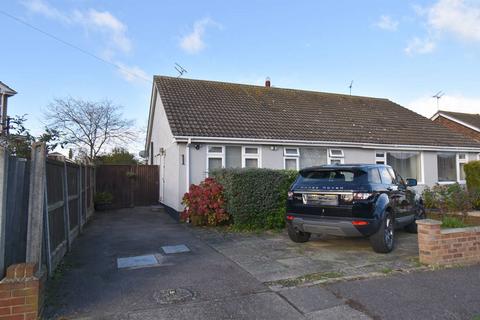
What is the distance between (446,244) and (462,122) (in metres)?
20.9

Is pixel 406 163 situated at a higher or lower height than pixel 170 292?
higher

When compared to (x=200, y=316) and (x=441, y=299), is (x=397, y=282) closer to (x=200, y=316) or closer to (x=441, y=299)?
(x=441, y=299)

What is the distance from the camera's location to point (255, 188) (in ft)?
29.5

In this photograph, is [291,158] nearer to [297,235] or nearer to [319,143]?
[319,143]

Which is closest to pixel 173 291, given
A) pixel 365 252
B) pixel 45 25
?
pixel 365 252

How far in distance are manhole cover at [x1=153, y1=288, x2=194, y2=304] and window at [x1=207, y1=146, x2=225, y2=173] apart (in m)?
7.07

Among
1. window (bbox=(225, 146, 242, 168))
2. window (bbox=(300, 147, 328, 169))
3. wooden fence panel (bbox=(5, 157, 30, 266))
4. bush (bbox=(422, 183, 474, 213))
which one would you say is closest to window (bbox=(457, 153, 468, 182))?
window (bbox=(300, 147, 328, 169))

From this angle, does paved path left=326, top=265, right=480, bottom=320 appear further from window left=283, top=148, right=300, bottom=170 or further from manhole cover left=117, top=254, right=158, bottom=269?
window left=283, top=148, right=300, bottom=170

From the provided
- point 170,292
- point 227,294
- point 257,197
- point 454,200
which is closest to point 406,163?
point 454,200

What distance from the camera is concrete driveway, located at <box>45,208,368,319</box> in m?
3.75

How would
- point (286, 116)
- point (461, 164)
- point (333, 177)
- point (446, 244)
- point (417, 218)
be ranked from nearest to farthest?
point (446, 244) < point (333, 177) < point (417, 218) < point (286, 116) < point (461, 164)

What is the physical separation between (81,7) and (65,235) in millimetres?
7741

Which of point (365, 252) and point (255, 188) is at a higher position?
point (255, 188)

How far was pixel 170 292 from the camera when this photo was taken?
438 centimetres
